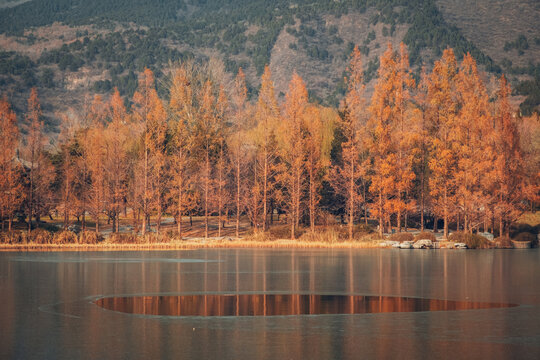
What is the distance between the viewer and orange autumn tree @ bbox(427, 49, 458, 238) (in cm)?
5525

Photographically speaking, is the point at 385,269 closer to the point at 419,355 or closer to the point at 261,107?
the point at 419,355

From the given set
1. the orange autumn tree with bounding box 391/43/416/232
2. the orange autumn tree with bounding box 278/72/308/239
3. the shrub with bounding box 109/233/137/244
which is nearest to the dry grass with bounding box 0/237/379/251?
the shrub with bounding box 109/233/137/244

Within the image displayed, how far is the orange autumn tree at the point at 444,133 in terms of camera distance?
181ft

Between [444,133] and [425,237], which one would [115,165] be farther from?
[444,133]

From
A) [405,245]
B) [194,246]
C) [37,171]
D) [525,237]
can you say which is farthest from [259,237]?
[37,171]

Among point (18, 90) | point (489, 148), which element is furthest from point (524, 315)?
point (18, 90)

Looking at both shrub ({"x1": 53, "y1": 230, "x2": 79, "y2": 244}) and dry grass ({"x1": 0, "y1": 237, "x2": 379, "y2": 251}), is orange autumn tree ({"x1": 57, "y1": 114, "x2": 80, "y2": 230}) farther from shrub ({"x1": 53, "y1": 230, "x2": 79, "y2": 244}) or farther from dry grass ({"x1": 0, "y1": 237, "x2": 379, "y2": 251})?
dry grass ({"x1": 0, "y1": 237, "x2": 379, "y2": 251})

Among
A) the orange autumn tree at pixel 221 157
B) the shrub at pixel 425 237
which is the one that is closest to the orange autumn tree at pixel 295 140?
the orange autumn tree at pixel 221 157

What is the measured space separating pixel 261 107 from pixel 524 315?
153ft

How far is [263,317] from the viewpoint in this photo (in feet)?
53.9

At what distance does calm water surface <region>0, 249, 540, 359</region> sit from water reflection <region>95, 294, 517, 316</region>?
238 millimetres

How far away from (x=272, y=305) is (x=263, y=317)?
217 cm

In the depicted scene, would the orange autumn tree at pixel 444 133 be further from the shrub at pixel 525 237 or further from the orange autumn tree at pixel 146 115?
the orange autumn tree at pixel 146 115

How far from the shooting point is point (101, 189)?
190 feet
